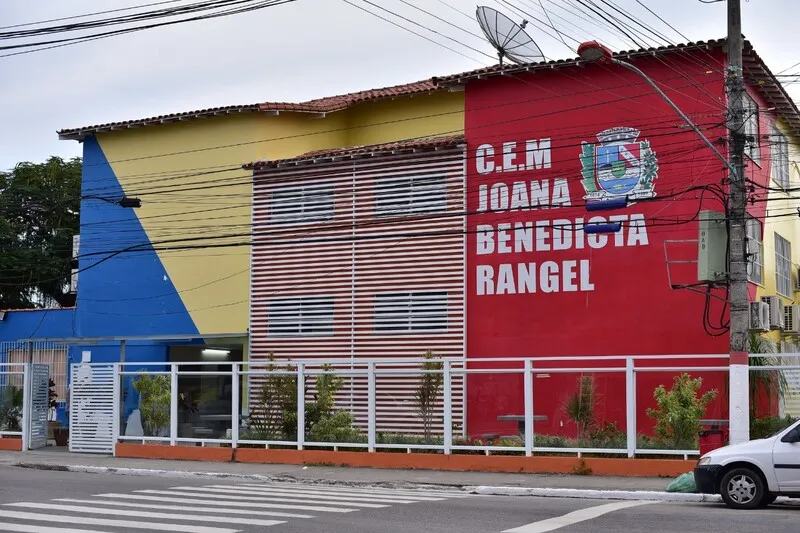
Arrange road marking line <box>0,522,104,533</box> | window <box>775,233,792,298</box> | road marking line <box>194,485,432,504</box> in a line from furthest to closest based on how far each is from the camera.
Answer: window <box>775,233,792,298</box> → road marking line <box>194,485,432,504</box> → road marking line <box>0,522,104,533</box>

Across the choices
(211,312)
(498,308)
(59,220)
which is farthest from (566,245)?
(59,220)

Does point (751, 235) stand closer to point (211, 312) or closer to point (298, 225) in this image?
point (298, 225)

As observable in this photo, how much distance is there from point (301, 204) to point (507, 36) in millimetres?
7685

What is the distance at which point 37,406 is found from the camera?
30000 mm

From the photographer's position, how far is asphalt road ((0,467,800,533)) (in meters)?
13.1

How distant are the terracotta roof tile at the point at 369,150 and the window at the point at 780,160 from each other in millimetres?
8789

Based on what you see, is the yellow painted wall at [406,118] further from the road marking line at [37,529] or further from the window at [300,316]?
the road marking line at [37,529]

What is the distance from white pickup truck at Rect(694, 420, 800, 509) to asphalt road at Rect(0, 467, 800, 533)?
260 millimetres

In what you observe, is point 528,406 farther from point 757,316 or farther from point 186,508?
point 186,508

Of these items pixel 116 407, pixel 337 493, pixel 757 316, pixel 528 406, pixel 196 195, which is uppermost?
pixel 196 195

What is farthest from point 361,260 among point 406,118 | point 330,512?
point 330,512

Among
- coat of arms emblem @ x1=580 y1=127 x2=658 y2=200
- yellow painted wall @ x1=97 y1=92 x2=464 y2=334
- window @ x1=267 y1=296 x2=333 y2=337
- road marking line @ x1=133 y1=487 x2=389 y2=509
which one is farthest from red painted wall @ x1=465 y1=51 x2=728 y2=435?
road marking line @ x1=133 y1=487 x2=389 y2=509

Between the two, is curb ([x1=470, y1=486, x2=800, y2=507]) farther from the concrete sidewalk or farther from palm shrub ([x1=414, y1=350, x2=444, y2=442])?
palm shrub ([x1=414, y1=350, x2=444, y2=442])

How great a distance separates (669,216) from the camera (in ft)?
85.4
